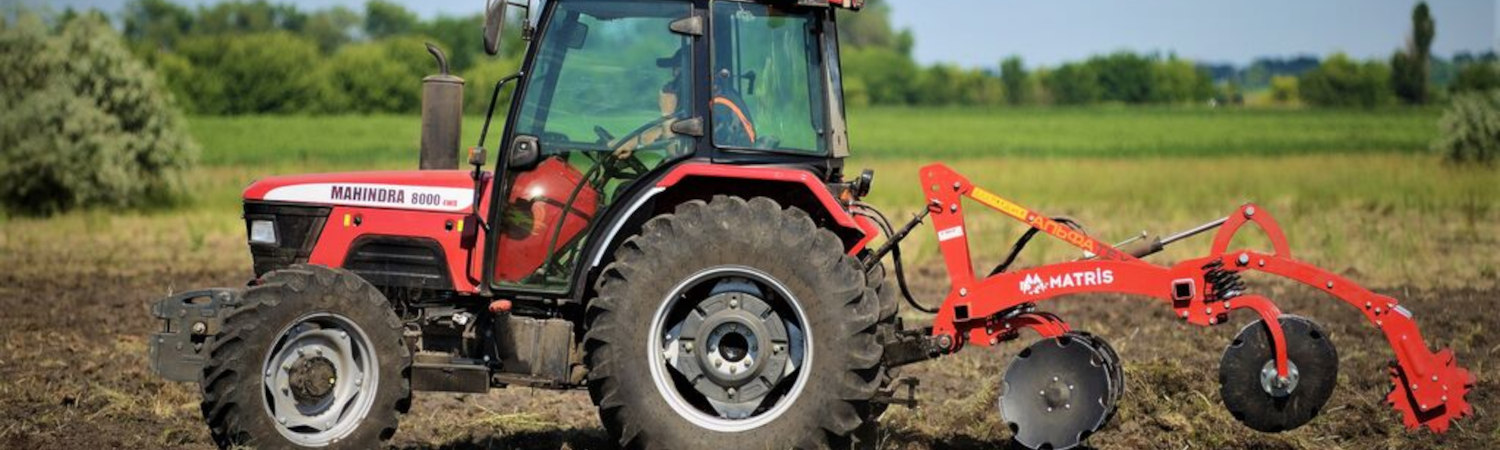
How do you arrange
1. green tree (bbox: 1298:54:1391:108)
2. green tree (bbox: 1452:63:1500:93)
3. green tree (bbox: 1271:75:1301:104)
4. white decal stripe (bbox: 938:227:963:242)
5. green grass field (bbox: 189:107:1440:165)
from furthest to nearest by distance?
green tree (bbox: 1271:75:1301:104), green tree (bbox: 1298:54:1391:108), green grass field (bbox: 189:107:1440:165), green tree (bbox: 1452:63:1500:93), white decal stripe (bbox: 938:227:963:242)

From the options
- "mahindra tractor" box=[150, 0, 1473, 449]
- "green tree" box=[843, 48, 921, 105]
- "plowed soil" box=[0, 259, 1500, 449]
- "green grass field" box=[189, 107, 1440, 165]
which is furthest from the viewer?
"green tree" box=[843, 48, 921, 105]

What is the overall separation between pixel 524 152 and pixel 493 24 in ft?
2.03

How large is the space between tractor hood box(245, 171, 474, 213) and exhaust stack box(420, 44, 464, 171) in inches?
7.9

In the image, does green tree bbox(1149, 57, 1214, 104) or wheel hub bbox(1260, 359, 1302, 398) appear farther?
green tree bbox(1149, 57, 1214, 104)

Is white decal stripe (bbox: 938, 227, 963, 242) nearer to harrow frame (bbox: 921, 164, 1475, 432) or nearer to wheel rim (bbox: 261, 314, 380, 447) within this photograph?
harrow frame (bbox: 921, 164, 1475, 432)

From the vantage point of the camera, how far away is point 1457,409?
7.64m

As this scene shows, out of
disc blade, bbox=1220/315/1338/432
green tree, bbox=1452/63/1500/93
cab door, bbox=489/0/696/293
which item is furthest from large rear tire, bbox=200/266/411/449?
green tree, bbox=1452/63/1500/93

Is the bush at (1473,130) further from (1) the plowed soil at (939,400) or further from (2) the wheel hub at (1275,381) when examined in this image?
(2) the wheel hub at (1275,381)

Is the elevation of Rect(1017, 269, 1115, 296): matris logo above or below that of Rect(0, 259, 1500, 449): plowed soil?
above

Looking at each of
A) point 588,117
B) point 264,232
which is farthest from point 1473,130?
point 264,232

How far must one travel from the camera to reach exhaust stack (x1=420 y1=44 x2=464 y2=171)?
8297 mm

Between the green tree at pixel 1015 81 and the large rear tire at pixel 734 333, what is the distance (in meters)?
37.6

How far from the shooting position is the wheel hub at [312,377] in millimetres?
7762

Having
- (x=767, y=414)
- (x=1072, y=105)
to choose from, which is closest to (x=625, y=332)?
(x=767, y=414)
